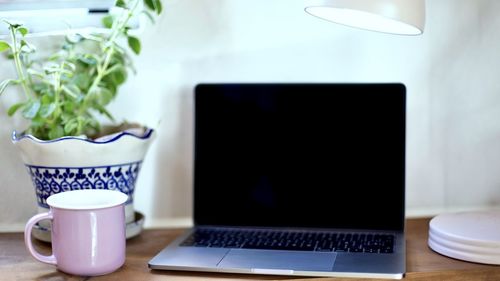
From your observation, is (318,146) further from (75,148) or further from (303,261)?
(75,148)

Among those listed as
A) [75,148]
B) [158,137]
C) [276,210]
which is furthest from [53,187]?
[276,210]

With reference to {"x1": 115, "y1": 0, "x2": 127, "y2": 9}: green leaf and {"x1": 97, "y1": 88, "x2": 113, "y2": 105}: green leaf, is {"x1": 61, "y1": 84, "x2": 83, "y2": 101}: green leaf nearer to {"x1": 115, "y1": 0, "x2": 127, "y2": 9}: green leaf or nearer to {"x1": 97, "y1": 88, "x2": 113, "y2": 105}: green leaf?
{"x1": 97, "y1": 88, "x2": 113, "y2": 105}: green leaf

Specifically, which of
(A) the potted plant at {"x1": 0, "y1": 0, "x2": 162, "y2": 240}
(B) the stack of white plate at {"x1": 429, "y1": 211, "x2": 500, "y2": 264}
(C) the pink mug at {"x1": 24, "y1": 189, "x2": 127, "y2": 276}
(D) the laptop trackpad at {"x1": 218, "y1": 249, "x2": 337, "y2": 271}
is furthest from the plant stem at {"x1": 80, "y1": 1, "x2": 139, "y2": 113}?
(B) the stack of white plate at {"x1": 429, "y1": 211, "x2": 500, "y2": 264}

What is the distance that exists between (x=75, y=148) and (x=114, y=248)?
0.17 metres

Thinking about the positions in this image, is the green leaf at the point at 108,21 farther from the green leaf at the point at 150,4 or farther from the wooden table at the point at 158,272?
the wooden table at the point at 158,272

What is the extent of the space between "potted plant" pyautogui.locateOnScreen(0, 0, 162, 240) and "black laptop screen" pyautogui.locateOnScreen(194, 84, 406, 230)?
122mm

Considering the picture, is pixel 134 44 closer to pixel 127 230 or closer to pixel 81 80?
pixel 81 80

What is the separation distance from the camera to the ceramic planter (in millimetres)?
961

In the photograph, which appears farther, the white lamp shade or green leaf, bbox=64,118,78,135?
green leaf, bbox=64,118,78,135

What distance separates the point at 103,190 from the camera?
0.95 m

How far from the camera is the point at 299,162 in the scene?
1080 millimetres

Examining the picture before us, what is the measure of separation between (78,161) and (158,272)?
205 mm

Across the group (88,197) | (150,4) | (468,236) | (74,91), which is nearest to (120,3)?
(150,4)

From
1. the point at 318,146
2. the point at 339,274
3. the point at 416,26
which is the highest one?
the point at 416,26
